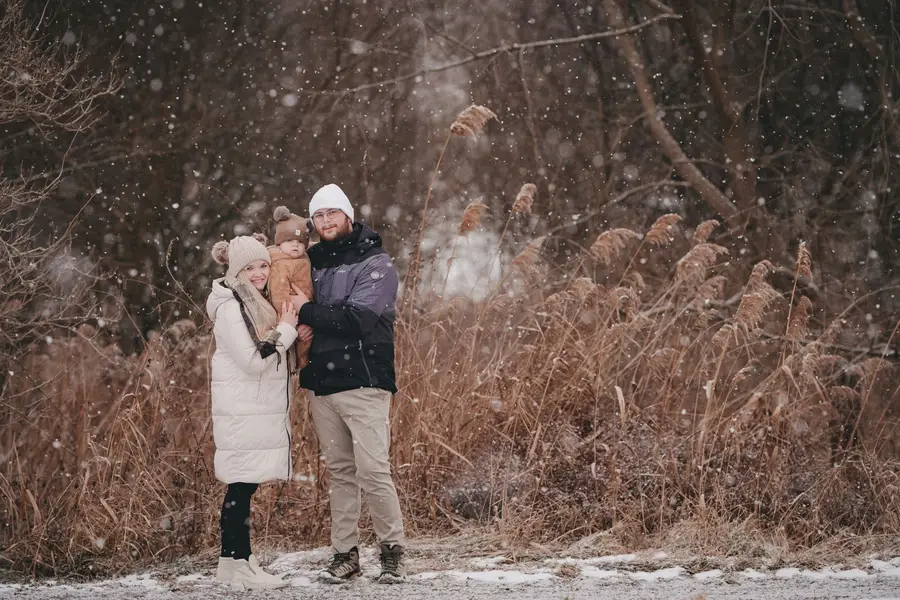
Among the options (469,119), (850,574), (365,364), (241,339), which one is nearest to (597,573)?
(850,574)

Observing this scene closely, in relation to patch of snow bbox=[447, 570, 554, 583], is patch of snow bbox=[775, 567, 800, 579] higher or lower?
lower

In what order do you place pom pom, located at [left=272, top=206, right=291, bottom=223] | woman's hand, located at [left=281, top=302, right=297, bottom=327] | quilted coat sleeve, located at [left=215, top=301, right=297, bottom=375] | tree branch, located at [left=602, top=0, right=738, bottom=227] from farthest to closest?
tree branch, located at [left=602, top=0, right=738, bottom=227] → pom pom, located at [left=272, top=206, right=291, bottom=223] → woman's hand, located at [left=281, top=302, right=297, bottom=327] → quilted coat sleeve, located at [left=215, top=301, right=297, bottom=375]

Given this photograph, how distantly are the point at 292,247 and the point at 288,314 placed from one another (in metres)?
0.35

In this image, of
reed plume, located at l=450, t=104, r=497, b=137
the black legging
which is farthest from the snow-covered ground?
reed plume, located at l=450, t=104, r=497, b=137

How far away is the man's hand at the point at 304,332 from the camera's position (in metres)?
4.96

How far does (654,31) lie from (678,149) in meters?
2.29

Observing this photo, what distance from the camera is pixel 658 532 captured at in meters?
5.79

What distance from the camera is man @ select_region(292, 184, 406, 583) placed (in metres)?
4.94

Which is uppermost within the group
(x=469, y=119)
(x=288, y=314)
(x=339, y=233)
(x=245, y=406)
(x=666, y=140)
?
(x=666, y=140)

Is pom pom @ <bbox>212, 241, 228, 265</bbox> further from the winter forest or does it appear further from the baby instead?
the winter forest

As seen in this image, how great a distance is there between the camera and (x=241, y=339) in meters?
4.77

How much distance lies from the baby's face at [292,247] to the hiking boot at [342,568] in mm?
1477

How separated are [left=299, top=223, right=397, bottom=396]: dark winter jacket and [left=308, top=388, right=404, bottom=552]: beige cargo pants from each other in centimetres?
8

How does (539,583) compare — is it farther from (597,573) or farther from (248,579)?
(248,579)
